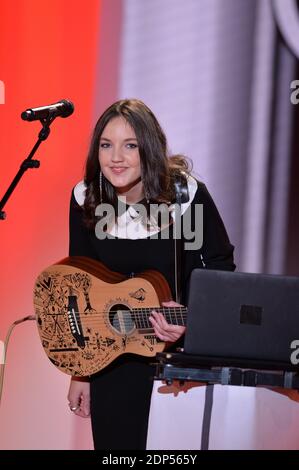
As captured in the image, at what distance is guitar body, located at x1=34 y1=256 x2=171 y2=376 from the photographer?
2.70 metres

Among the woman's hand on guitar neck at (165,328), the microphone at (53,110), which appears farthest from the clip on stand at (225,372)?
the microphone at (53,110)

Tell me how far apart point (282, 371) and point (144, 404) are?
0.70 m

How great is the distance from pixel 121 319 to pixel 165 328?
0.21 meters

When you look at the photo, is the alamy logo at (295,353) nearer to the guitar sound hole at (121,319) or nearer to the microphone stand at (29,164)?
the guitar sound hole at (121,319)

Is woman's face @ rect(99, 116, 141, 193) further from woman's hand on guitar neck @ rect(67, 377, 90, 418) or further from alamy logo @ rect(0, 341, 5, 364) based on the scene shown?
alamy logo @ rect(0, 341, 5, 364)

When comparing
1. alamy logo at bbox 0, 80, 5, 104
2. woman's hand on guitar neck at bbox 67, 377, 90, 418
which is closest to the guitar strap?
woman's hand on guitar neck at bbox 67, 377, 90, 418

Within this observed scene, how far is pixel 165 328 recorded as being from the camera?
259 centimetres

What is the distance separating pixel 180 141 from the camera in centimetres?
393

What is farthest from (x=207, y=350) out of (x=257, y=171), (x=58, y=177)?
(x=58, y=177)

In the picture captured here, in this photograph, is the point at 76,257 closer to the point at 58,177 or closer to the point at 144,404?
the point at 144,404

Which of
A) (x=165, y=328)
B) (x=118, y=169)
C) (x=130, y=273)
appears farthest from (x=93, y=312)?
(x=118, y=169)

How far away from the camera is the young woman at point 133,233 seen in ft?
8.97

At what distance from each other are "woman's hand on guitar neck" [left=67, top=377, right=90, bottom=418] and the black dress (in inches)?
2.2

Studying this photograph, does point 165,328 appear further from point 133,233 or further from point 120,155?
point 120,155
